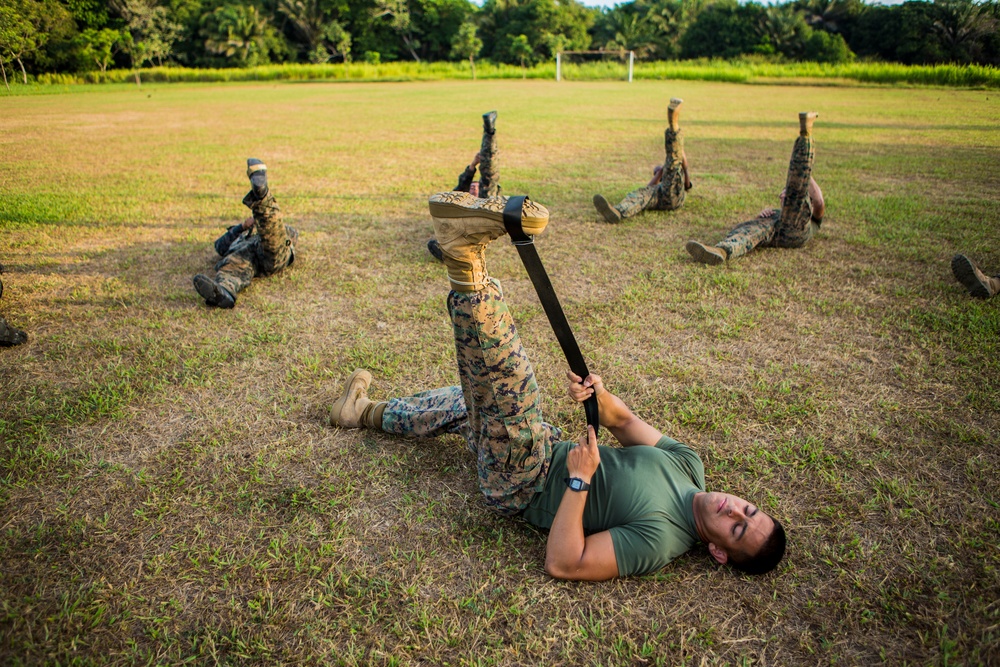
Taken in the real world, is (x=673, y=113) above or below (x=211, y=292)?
above

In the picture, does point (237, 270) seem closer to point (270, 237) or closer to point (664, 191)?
point (270, 237)

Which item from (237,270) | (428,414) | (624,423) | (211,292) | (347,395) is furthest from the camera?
(237,270)

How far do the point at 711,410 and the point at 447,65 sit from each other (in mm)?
51078

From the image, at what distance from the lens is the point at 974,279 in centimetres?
497

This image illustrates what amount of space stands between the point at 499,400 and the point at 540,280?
599 millimetres

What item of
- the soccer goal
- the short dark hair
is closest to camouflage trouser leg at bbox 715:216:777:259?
the short dark hair

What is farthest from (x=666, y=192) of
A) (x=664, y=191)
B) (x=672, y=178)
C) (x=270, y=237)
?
(x=270, y=237)

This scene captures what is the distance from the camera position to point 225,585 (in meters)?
2.45

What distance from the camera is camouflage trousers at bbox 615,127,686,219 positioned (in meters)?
7.46

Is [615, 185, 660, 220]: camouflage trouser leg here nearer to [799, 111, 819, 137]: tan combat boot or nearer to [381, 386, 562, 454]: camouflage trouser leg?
[799, 111, 819, 137]: tan combat boot

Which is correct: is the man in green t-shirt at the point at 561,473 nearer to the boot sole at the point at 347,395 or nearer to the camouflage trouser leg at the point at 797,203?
the boot sole at the point at 347,395

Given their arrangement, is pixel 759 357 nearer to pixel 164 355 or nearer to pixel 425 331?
pixel 425 331

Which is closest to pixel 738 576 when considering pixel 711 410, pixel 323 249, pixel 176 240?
pixel 711 410

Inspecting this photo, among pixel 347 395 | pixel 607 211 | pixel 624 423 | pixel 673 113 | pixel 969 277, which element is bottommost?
pixel 347 395
